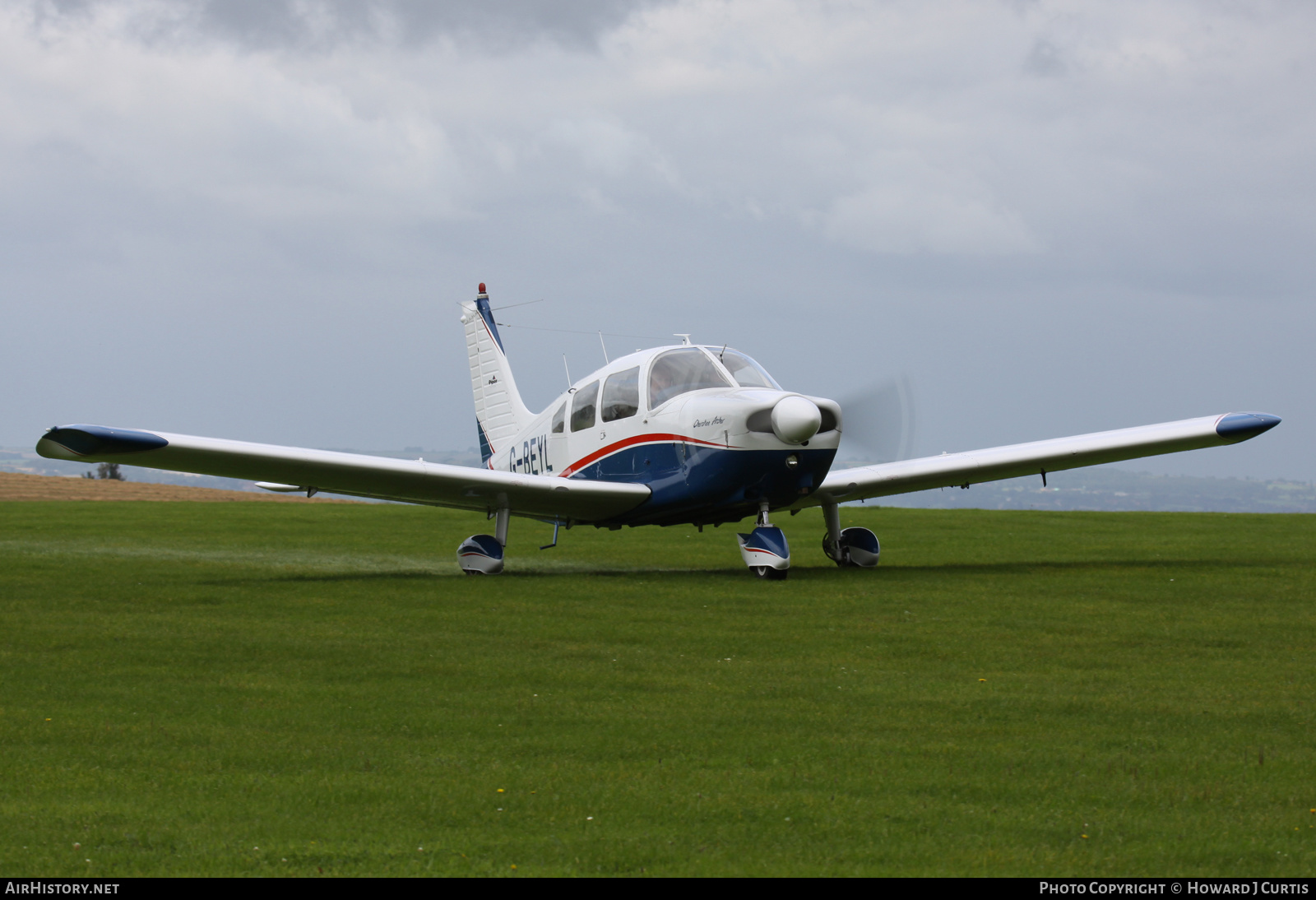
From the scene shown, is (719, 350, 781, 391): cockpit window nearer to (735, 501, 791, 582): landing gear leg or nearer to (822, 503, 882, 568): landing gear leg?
(735, 501, 791, 582): landing gear leg

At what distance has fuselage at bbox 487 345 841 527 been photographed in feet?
49.3

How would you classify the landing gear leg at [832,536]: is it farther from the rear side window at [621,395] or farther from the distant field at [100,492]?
the distant field at [100,492]

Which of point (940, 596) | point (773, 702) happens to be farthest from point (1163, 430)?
point (773, 702)

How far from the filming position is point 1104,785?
19.0 ft

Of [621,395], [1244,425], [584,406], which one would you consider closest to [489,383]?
[584,406]

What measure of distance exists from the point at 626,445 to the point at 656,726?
9813mm

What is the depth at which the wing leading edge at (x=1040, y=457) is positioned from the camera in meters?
17.4

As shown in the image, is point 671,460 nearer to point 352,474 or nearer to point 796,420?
point 796,420

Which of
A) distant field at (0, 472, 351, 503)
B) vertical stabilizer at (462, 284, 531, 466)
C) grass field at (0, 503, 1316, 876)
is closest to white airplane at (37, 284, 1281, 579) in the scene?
grass field at (0, 503, 1316, 876)

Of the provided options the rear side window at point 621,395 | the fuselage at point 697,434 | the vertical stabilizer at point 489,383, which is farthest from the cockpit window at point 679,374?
the vertical stabilizer at point 489,383

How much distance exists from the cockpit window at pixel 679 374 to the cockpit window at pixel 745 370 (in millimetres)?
227

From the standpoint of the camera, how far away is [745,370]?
1609cm

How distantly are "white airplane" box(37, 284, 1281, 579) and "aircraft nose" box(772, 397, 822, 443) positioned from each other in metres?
0.02

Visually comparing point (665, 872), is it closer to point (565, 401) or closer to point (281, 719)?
point (281, 719)
